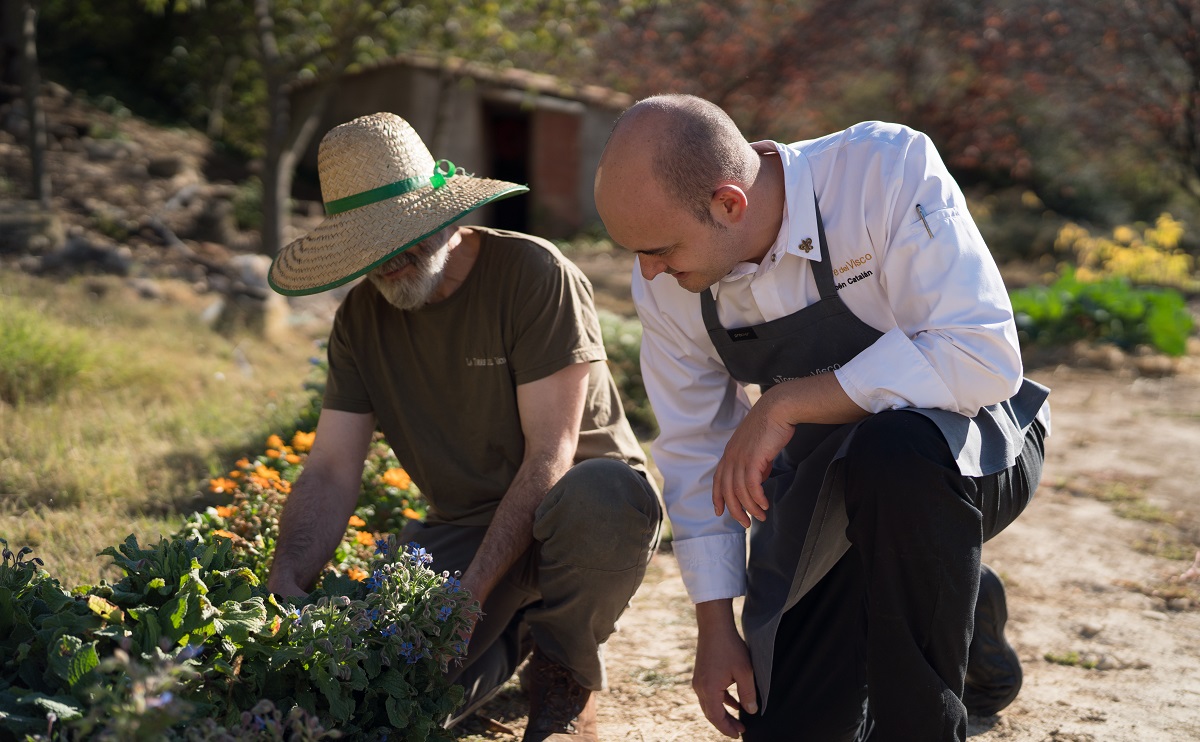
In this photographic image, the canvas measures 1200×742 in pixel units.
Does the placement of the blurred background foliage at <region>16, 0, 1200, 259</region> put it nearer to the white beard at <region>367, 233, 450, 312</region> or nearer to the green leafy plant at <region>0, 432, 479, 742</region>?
the white beard at <region>367, 233, 450, 312</region>

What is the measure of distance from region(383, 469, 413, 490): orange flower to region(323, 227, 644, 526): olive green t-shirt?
20.9 inches

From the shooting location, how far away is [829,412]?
6.77 feet

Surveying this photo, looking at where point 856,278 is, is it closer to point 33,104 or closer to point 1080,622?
point 1080,622

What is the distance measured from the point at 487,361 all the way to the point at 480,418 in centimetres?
15

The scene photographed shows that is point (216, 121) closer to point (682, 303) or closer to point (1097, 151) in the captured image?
point (1097, 151)

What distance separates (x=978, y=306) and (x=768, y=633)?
2.74 ft

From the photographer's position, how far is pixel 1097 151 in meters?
14.6

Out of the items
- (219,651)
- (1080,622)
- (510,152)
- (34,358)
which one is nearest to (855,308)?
(219,651)

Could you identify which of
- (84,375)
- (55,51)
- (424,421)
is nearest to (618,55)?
(55,51)

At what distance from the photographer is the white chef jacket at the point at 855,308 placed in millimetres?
1988

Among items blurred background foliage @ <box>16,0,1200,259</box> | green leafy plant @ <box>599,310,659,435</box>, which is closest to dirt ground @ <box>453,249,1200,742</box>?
green leafy plant @ <box>599,310,659,435</box>

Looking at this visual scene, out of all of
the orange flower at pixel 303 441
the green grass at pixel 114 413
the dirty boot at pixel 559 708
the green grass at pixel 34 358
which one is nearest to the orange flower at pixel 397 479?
the orange flower at pixel 303 441

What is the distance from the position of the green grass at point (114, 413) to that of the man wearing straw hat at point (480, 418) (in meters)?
1.04

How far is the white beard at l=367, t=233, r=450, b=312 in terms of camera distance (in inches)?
99.4
